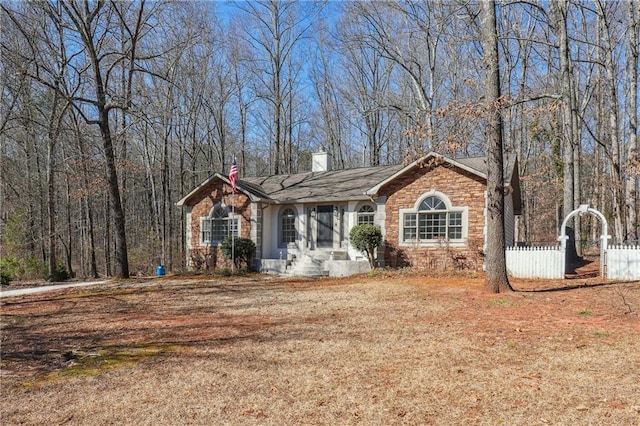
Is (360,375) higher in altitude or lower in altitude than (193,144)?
lower

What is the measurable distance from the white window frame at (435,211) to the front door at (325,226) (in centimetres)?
312

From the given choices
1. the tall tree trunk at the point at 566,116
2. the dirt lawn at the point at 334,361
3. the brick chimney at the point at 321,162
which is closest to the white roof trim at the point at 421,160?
the tall tree trunk at the point at 566,116

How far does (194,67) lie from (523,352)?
26.4m

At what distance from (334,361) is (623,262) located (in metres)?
10.5

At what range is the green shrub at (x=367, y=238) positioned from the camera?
1545 centimetres

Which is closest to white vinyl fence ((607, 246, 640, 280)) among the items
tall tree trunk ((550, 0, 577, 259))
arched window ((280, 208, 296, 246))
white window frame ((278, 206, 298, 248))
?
tall tree trunk ((550, 0, 577, 259))

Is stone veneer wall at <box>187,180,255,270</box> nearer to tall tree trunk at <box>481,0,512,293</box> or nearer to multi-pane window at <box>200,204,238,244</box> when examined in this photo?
multi-pane window at <box>200,204,238,244</box>

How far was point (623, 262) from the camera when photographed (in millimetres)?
11898

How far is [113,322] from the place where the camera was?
8.27 metres

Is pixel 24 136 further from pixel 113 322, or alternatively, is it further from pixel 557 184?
pixel 557 184

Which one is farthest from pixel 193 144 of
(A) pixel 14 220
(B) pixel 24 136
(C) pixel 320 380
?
(C) pixel 320 380

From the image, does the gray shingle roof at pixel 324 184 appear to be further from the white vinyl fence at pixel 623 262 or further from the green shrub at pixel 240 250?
the white vinyl fence at pixel 623 262

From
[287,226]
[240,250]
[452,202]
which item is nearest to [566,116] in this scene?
[452,202]

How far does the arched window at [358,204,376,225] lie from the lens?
17047 millimetres
